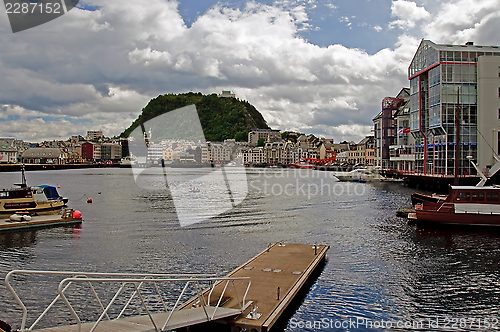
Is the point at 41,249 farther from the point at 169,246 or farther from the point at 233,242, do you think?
the point at 233,242

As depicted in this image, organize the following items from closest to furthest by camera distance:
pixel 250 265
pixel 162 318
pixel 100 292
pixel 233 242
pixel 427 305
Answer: pixel 162 318, pixel 427 305, pixel 100 292, pixel 250 265, pixel 233 242

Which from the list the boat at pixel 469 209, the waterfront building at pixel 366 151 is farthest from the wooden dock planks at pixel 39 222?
the waterfront building at pixel 366 151

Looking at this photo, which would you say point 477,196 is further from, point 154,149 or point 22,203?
point 154,149

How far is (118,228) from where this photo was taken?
30.7 m

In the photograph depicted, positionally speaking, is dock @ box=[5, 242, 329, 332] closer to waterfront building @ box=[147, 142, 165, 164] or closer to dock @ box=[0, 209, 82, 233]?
dock @ box=[0, 209, 82, 233]

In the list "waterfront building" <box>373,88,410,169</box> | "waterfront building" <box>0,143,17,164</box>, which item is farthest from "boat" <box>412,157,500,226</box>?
"waterfront building" <box>0,143,17,164</box>

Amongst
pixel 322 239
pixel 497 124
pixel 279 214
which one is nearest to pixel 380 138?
pixel 497 124

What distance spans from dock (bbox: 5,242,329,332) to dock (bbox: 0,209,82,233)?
13360 mm

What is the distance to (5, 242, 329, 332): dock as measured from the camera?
28.9 ft

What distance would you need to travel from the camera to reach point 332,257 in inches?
857

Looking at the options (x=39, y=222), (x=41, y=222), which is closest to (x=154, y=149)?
(x=41, y=222)

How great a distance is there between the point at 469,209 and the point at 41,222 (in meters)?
33.2

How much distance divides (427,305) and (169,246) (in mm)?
15098

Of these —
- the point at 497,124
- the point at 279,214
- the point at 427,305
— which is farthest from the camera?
the point at 497,124
